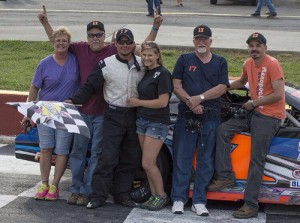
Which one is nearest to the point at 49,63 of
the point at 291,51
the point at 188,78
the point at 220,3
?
the point at 188,78

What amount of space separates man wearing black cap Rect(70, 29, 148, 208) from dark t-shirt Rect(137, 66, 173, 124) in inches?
4.5

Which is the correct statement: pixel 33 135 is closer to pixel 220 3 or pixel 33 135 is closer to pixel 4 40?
pixel 4 40

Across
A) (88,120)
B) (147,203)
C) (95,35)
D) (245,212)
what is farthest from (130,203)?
(95,35)

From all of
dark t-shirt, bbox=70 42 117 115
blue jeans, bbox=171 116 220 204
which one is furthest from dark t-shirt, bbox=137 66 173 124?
dark t-shirt, bbox=70 42 117 115

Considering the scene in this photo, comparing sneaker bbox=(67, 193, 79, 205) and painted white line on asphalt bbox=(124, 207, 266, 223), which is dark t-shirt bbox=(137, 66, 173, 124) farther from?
sneaker bbox=(67, 193, 79, 205)

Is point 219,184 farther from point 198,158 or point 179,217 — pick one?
point 179,217

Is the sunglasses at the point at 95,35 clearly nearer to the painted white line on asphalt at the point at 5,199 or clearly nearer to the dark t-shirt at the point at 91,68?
the dark t-shirt at the point at 91,68

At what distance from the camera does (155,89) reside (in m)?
7.11

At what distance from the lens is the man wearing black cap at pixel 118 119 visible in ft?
23.7

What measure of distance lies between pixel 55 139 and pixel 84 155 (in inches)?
13.8

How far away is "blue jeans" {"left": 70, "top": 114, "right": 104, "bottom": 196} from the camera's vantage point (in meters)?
7.46

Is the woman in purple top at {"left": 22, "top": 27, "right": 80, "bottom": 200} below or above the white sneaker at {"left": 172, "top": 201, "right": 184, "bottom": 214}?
above

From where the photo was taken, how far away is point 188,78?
7.20 meters

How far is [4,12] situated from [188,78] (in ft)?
52.0
